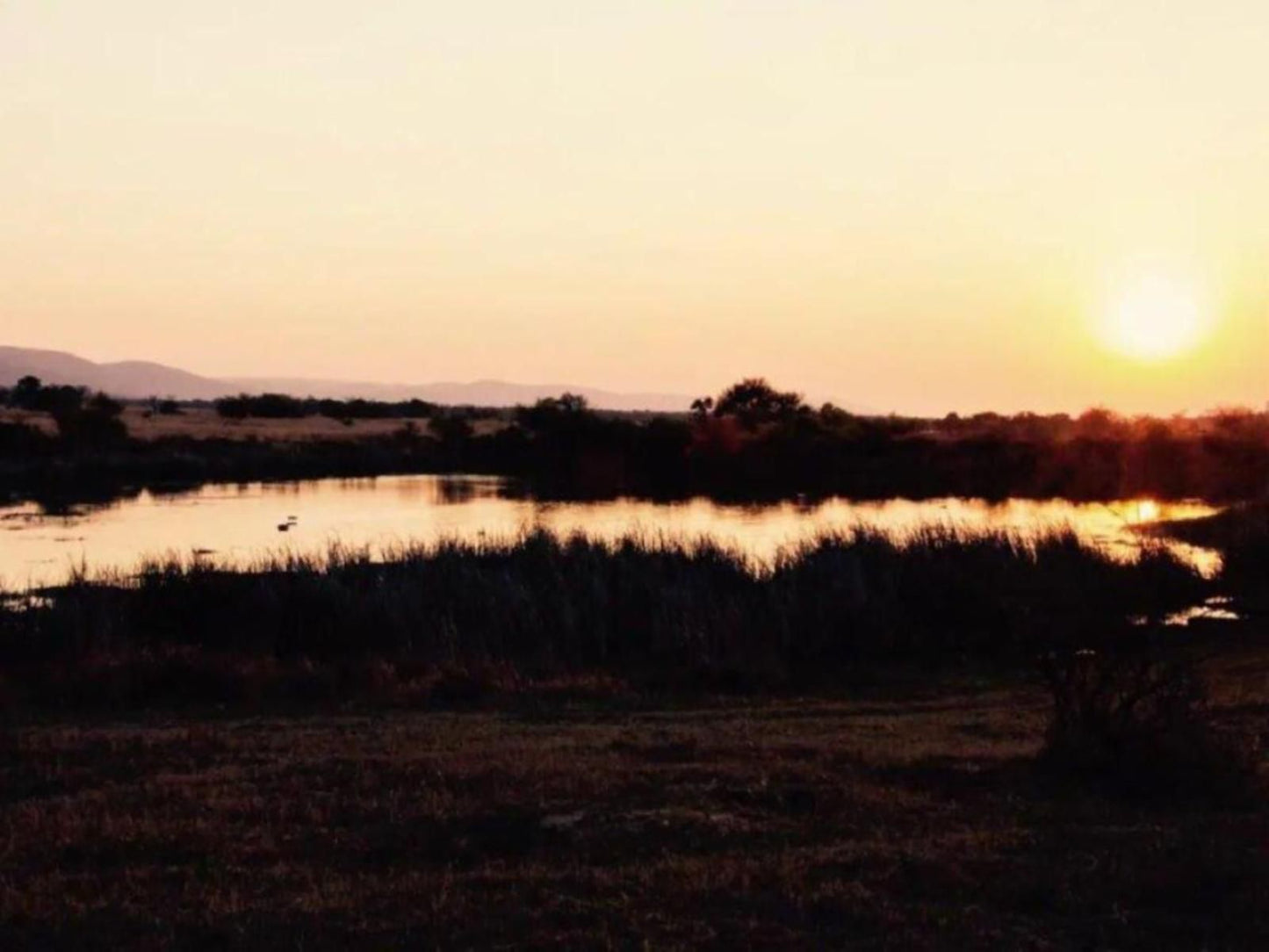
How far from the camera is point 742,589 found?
24609mm

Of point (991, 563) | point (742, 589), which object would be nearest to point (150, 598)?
point (742, 589)

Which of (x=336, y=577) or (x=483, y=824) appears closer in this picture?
(x=483, y=824)

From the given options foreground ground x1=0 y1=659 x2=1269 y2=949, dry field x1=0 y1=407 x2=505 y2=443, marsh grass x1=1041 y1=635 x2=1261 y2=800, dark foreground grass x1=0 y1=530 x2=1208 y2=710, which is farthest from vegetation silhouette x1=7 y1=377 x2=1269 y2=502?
foreground ground x1=0 y1=659 x2=1269 y2=949

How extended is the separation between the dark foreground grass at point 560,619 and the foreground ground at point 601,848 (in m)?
5.31

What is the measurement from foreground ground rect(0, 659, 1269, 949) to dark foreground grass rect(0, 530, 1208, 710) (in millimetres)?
5310

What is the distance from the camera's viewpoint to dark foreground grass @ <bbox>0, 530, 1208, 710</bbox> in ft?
57.2

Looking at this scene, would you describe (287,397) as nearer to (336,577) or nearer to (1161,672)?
(336,577)

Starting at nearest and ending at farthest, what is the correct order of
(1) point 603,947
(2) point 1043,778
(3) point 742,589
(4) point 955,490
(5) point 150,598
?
(1) point 603,947, (2) point 1043,778, (5) point 150,598, (3) point 742,589, (4) point 955,490

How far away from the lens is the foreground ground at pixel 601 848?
658 cm

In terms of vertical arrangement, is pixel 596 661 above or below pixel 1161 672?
below

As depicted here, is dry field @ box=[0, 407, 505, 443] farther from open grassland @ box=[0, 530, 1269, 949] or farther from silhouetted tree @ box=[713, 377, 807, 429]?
open grassland @ box=[0, 530, 1269, 949]

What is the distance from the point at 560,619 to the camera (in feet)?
73.5

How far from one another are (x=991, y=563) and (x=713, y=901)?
2009 centimetres

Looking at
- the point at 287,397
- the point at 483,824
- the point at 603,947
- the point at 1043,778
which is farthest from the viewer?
the point at 287,397
